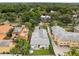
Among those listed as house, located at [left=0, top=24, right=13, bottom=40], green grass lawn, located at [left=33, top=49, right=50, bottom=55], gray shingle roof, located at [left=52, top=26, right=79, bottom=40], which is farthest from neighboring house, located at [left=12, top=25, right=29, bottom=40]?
gray shingle roof, located at [left=52, top=26, right=79, bottom=40]

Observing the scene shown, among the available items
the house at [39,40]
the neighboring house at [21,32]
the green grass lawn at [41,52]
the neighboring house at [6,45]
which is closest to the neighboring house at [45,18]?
the house at [39,40]

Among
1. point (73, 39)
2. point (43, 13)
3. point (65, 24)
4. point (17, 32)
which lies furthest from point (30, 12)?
point (73, 39)

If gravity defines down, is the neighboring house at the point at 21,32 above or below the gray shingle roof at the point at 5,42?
above

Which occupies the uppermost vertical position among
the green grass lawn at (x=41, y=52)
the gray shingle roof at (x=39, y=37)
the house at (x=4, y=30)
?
the house at (x=4, y=30)

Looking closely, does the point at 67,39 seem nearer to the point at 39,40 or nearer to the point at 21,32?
the point at 39,40

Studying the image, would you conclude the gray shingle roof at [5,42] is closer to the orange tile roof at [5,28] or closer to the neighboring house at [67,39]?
the orange tile roof at [5,28]

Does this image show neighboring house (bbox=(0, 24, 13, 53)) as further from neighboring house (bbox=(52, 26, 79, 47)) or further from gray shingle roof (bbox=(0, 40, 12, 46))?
neighboring house (bbox=(52, 26, 79, 47))
